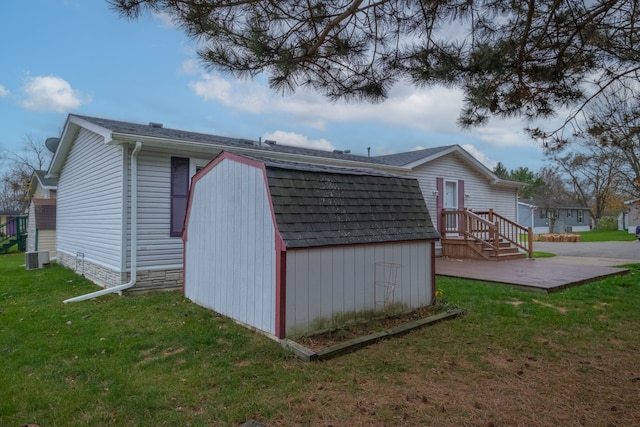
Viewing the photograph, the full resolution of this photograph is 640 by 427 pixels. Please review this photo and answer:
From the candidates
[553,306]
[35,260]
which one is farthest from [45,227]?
[553,306]

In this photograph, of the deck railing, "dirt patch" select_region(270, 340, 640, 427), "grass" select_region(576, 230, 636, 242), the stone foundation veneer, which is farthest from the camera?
"grass" select_region(576, 230, 636, 242)

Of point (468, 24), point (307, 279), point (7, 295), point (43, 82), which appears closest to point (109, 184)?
point (7, 295)

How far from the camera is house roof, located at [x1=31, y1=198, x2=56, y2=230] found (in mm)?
13461

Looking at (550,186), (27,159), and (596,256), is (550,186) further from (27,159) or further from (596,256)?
(27,159)

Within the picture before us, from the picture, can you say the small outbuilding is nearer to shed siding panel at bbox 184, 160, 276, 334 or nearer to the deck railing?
shed siding panel at bbox 184, 160, 276, 334

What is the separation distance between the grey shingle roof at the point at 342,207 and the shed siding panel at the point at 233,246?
23 cm

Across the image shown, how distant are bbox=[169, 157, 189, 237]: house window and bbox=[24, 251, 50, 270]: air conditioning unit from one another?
6.24 metres

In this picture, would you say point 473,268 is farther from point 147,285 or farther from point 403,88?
point 147,285

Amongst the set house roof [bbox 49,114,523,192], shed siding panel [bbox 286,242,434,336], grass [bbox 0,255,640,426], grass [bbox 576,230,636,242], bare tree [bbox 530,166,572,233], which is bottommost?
grass [bbox 0,255,640,426]

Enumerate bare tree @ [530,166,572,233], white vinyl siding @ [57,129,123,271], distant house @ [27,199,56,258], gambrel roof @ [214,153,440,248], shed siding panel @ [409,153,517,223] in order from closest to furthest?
gambrel roof @ [214,153,440,248]
white vinyl siding @ [57,129,123,271]
shed siding panel @ [409,153,517,223]
distant house @ [27,199,56,258]
bare tree @ [530,166,572,233]

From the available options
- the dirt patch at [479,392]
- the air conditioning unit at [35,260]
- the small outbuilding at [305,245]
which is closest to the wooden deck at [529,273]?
the small outbuilding at [305,245]

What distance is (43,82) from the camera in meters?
19.3

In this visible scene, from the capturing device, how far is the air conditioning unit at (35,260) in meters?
10.5

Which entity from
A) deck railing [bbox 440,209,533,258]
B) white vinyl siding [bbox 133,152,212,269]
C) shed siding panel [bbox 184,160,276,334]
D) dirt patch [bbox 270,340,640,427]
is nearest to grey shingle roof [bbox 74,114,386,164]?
white vinyl siding [bbox 133,152,212,269]
